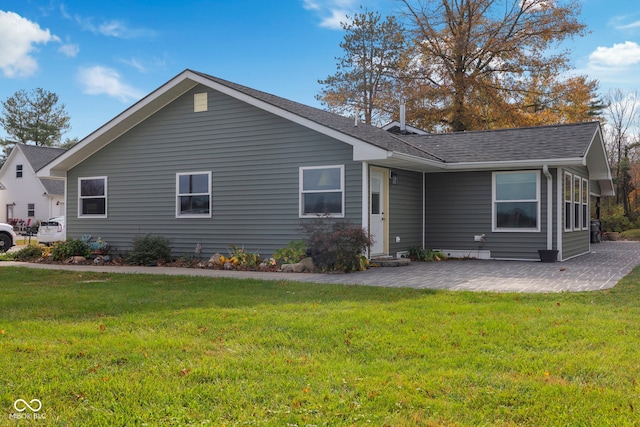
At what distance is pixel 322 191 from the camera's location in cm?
1250

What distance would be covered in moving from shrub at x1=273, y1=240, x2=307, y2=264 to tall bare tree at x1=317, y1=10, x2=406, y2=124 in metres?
19.8

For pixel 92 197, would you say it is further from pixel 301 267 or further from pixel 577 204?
pixel 577 204

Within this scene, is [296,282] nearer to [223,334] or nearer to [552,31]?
[223,334]

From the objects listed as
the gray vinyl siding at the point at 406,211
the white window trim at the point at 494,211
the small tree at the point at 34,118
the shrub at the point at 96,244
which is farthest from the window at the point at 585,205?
the small tree at the point at 34,118

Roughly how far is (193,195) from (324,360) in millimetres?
10240

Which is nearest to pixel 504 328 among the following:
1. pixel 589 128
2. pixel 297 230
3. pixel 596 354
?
pixel 596 354

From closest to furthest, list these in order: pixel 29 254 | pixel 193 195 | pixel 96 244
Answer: pixel 193 195 → pixel 29 254 → pixel 96 244

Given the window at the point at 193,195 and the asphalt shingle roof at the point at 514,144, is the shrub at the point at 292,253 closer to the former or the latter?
the window at the point at 193,195

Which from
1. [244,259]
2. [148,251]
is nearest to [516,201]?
[244,259]

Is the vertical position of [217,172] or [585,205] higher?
[217,172]

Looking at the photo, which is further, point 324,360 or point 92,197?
point 92,197

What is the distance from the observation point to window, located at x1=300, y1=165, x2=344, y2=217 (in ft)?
40.4

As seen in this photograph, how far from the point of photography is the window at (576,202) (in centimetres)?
1507

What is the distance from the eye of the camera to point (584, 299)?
734 centimetres
